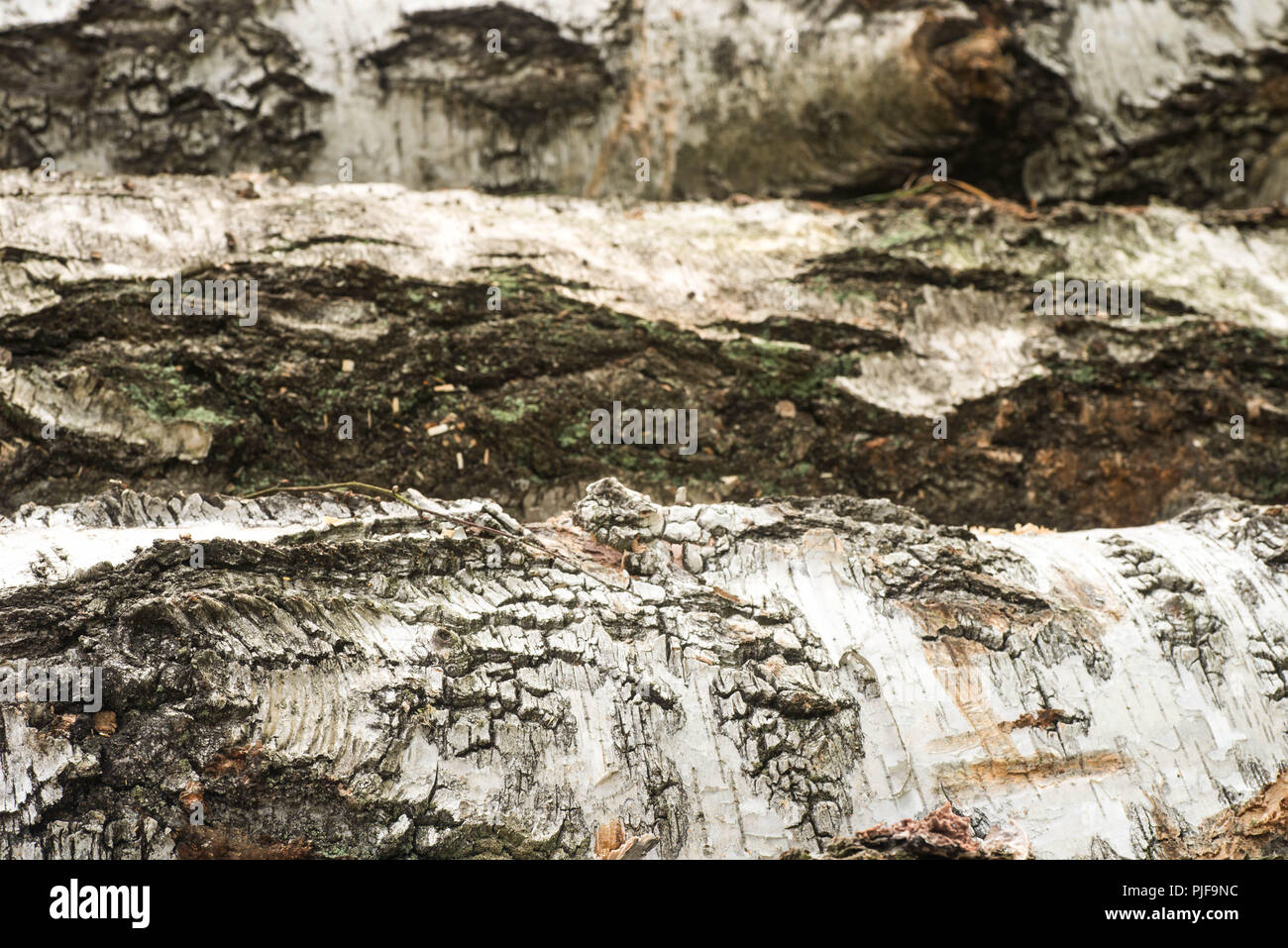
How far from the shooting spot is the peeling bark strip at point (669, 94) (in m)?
3.42

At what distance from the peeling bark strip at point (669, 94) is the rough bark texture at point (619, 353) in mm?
353

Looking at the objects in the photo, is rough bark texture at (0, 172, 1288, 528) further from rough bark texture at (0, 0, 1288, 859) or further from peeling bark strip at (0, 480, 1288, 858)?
peeling bark strip at (0, 480, 1288, 858)

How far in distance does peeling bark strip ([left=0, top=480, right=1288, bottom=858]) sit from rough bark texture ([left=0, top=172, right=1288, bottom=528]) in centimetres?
59

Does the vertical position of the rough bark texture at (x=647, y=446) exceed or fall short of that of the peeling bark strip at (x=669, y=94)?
it falls short

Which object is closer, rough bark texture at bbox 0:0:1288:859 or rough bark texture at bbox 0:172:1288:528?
rough bark texture at bbox 0:0:1288:859

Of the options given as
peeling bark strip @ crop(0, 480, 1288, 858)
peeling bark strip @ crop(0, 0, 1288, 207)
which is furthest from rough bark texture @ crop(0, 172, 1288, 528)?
peeling bark strip @ crop(0, 480, 1288, 858)

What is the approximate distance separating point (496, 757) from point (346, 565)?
0.55 metres

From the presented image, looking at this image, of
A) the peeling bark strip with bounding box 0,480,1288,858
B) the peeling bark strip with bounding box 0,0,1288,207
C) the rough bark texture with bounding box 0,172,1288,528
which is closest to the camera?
the peeling bark strip with bounding box 0,480,1288,858

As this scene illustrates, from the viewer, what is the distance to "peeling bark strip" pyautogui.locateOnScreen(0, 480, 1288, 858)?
202cm

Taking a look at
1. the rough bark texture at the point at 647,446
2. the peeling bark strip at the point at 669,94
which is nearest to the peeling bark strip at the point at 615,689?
the rough bark texture at the point at 647,446

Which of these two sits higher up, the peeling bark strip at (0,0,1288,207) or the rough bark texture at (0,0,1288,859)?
the peeling bark strip at (0,0,1288,207)

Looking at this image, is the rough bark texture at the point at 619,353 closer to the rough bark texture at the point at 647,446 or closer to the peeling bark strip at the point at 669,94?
the rough bark texture at the point at 647,446

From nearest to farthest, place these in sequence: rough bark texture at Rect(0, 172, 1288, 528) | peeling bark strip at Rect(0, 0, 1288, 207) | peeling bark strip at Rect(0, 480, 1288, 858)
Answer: peeling bark strip at Rect(0, 480, 1288, 858) → rough bark texture at Rect(0, 172, 1288, 528) → peeling bark strip at Rect(0, 0, 1288, 207)
